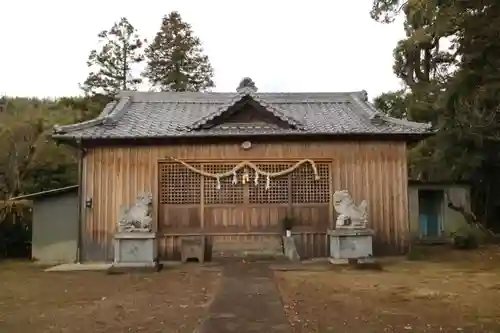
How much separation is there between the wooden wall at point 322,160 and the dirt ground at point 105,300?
287 centimetres

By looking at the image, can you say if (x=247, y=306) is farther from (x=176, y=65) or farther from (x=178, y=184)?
(x=176, y=65)

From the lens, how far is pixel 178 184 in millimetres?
13914

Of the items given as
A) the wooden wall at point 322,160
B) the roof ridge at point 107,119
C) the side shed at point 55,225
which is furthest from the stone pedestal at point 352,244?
the side shed at point 55,225

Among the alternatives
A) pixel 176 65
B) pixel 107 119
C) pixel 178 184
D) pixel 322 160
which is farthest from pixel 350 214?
pixel 176 65

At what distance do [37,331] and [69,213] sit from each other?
9.29 metres

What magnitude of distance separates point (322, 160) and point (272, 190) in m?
1.60

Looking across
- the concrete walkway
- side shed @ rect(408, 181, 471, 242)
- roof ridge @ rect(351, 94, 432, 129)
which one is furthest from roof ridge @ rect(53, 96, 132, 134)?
side shed @ rect(408, 181, 471, 242)

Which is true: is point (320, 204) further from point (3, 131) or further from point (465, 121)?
point (3, 131)

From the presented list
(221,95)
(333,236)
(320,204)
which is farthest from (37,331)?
(221,95)

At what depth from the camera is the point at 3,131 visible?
20047 mm

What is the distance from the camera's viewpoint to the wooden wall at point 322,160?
13.7 m

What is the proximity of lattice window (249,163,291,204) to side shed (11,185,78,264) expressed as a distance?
5227mm

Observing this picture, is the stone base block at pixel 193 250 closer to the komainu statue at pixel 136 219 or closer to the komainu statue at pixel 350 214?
the komainu statue at pixel 136 219

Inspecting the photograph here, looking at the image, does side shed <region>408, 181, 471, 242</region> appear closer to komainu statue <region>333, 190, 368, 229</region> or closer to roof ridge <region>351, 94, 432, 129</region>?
roof ridge <region>351, 94, 432, 129</region>
